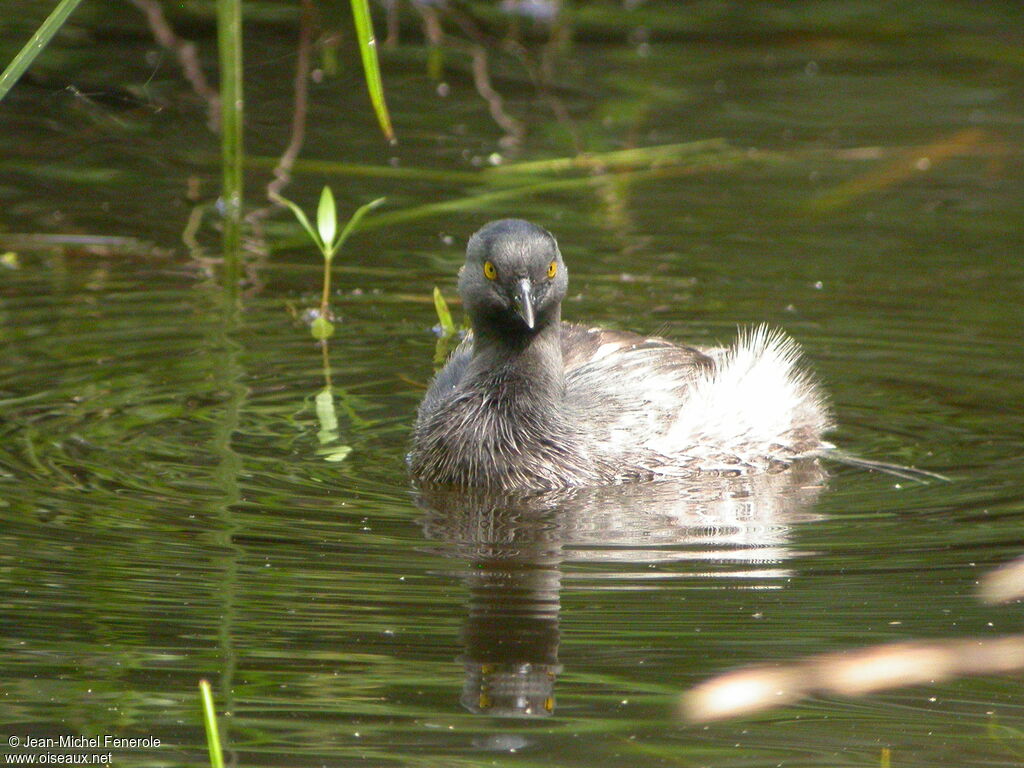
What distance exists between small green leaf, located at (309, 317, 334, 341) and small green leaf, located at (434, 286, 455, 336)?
1.84 ft

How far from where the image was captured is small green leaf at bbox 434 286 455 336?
335 inches

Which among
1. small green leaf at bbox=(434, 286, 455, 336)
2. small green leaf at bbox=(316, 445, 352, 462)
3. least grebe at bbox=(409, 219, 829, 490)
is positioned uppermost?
small green leaf at bbox=(434, 286, 455, 336)

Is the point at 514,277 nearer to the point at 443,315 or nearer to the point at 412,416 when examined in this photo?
the point at 412,416

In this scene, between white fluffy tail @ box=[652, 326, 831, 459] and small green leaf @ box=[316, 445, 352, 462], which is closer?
small green leaf @ box=[316, 445, 352, 462]

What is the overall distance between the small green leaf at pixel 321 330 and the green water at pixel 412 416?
0.51ft

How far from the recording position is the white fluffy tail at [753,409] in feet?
24.8

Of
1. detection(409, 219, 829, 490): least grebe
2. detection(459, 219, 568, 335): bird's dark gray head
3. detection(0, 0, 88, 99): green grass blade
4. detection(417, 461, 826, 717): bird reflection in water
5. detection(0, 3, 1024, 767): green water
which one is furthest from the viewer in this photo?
detection(409, 219, 829, 490): least grebe

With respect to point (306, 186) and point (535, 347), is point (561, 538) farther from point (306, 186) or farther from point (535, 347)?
point (306, 186)

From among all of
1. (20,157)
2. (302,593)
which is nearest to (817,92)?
(20,157)

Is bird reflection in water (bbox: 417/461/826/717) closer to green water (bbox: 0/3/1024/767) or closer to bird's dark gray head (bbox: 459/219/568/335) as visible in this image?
green water (bbox: 0/3/1024/767)

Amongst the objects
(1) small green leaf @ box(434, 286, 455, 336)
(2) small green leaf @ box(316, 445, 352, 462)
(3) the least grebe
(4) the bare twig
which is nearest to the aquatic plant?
(1) small green leaf @ box(434, 286, 455, 336)

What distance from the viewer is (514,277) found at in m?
6.98

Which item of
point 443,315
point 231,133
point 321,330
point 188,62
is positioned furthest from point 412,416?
point 188,62

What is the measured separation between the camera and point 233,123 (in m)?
9.22
